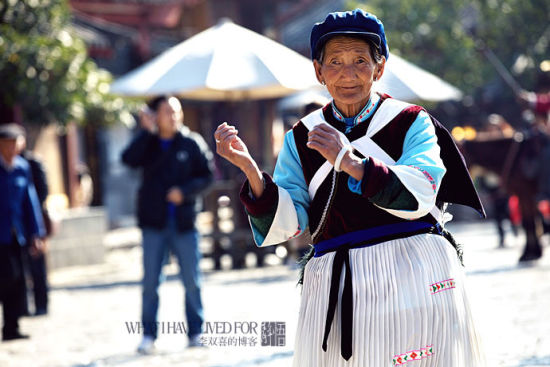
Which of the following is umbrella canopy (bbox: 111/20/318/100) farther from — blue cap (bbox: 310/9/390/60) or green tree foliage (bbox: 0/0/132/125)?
blue cap (bbox: 310/9/390/60)

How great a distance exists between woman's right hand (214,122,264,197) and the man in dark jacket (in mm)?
3884

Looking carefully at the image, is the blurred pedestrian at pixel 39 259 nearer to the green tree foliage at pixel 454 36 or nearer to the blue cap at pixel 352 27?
the blue cap at pixel 352 27

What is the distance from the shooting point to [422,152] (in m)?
2.98

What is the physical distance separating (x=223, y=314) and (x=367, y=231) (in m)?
5.25

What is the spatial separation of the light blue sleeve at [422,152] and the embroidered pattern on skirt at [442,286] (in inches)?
15.0

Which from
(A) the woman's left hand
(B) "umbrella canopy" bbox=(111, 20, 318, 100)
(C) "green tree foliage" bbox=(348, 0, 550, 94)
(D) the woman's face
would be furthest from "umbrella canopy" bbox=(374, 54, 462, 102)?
(C) "green tree foliage" bbox=(348, 0, 550, 94)

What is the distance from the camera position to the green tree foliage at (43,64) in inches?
427

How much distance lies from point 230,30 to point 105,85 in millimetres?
2845

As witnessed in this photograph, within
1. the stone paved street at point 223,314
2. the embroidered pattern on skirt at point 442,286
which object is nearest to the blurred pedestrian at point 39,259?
the stone paved street at point 223,314

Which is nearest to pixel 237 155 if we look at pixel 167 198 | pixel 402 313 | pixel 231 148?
pixel 231 148

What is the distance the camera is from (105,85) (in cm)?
1260

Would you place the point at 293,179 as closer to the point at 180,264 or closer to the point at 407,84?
the point at 180,264

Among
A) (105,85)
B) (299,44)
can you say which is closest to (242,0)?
(299,44)

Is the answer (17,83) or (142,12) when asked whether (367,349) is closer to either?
(17,83)
